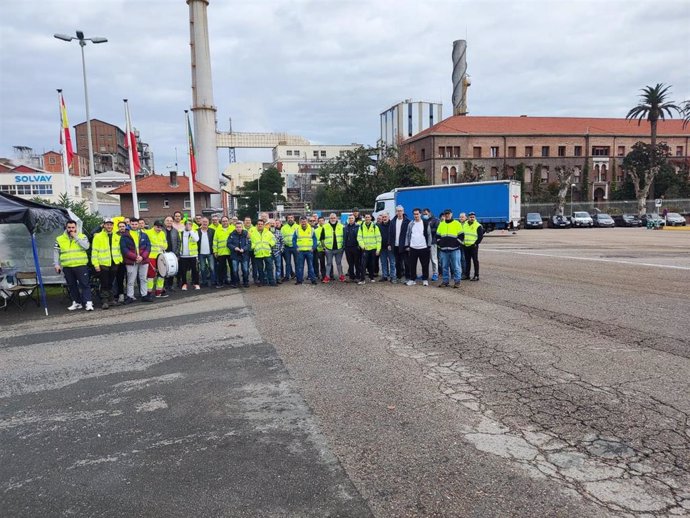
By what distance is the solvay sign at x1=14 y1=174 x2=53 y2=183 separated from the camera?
2630 inches

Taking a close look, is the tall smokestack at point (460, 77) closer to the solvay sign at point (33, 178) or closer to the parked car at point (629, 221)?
the parked car at point (629, 221)

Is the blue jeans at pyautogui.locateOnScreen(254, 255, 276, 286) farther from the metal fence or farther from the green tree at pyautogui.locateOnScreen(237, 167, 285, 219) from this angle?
the green tree at pyautogui.locateOnScreen(237, 167, 285, 219)

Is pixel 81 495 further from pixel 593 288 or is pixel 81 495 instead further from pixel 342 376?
pixel 593 288

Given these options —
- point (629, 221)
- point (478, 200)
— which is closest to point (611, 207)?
point (629, 221)

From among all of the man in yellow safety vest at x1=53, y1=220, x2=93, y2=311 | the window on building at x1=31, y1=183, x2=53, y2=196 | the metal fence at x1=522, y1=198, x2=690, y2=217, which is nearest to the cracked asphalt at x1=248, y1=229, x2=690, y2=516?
the man in yellow safety vest at x1=53, y1=220, x2=93, y2=311

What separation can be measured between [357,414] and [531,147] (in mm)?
79278

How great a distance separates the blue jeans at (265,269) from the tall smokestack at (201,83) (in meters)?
→ 49.0

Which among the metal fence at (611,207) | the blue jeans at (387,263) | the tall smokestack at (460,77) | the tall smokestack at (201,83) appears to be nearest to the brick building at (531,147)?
the tall smokestack at (460,77)

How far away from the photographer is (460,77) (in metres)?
90.8

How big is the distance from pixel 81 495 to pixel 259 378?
2559mm

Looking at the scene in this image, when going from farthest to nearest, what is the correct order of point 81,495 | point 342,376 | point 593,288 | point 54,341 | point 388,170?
point 388,170
point 593,288
point 54,341
point 342,376
point 81,495

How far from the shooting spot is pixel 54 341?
833cm

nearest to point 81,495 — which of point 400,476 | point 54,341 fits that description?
point 400,476

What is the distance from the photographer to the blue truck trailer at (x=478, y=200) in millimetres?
34312
